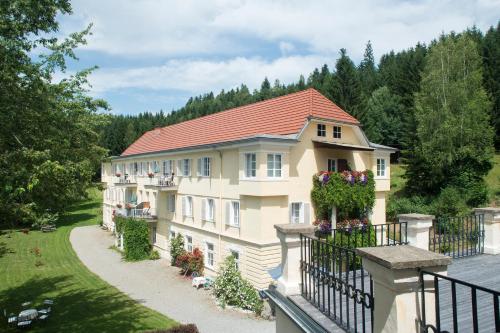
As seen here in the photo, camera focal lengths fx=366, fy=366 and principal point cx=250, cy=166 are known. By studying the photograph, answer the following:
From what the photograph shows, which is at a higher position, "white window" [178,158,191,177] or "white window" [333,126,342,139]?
"white window" [333,126,342,139]

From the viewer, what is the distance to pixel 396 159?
187 feet

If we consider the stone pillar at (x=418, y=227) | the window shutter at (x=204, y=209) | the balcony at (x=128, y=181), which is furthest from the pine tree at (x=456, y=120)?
the balcony at (x=128, y=181)

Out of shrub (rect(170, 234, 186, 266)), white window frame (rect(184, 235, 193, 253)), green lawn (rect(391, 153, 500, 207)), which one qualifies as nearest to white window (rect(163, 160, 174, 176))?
shrub (rect(170, 234, 186, 266))

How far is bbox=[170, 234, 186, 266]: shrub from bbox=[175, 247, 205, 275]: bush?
5.99 ft

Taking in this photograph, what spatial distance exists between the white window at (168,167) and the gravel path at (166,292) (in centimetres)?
726

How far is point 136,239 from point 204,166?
1051 cm

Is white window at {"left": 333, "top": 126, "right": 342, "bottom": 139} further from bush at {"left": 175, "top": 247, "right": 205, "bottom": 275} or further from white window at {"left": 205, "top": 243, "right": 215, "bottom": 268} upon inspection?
bush at {"left": 175, "top": 247, "right": 205, "bottom": 275}

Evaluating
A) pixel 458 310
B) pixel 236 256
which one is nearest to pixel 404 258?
pixel 458 310

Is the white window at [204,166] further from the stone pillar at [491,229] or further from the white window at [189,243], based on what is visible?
the stone pillar at [491,229]

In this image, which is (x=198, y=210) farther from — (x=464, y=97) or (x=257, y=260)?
(x=464, y=97)

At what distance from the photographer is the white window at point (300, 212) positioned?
21.3 meters

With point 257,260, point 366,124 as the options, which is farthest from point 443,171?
point 257,260

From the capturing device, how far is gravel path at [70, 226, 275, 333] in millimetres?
17656

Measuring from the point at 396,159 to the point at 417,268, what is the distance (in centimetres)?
5752
